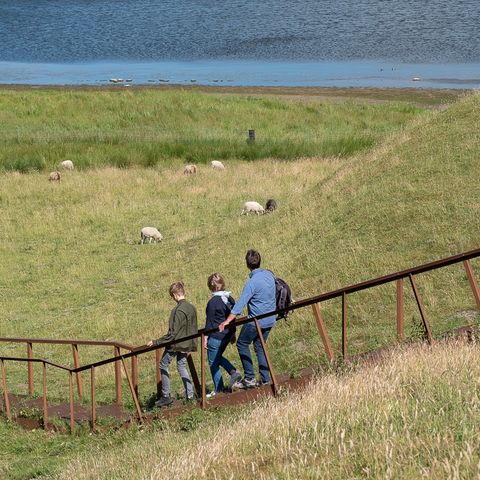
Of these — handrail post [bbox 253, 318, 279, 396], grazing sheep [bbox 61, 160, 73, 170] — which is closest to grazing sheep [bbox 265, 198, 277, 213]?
grazing sheep [bbox 61, 160, 73, 170]

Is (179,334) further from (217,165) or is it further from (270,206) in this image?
(217,165)

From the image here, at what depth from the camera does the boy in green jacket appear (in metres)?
12.6

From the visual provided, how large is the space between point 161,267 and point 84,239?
5.20 m

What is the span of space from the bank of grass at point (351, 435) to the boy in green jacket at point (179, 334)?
2265 mm

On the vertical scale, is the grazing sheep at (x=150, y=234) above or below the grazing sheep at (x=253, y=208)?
below

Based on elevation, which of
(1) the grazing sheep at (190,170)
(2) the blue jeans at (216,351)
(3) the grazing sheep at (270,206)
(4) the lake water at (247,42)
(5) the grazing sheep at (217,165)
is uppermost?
(4) the lake water at (247,42)

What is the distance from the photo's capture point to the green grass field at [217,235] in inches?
698

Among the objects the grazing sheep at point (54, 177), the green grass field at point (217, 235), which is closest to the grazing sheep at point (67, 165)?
the green grass field at point (217, 235)

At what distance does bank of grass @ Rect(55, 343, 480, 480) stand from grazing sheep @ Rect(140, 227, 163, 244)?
790 inches

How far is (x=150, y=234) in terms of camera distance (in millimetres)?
30438

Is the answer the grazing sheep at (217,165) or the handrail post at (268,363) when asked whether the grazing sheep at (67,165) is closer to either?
the grazing sheep at (217,165)

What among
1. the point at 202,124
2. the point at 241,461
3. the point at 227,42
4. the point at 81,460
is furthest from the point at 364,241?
the point at 227,42

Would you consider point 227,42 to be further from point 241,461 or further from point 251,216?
point 241,461

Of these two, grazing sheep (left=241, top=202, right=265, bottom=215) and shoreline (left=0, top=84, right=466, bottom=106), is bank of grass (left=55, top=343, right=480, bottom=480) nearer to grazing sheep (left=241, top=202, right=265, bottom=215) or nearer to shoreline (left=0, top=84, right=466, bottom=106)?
grazing sheep (left=241, top=202, right=265, bottom=215)
